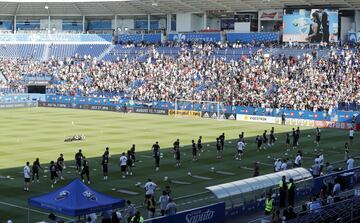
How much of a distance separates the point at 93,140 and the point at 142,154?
832 centimetres

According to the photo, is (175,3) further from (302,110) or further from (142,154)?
(142,154)

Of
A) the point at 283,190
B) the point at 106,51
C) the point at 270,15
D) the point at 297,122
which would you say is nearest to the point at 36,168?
Answer: the point at 283,190

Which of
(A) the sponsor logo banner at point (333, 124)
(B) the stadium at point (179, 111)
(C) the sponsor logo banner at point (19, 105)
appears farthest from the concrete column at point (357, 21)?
(C) the sponsor logo banner at point (19, 105)

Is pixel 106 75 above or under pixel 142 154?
above

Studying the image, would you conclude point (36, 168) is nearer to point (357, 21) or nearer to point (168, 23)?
point (357, 21)

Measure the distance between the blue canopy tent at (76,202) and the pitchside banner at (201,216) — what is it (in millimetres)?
1775

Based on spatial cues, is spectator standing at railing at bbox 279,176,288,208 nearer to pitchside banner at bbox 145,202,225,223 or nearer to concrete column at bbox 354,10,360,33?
pitchside banner at bbox 145,202,225,223

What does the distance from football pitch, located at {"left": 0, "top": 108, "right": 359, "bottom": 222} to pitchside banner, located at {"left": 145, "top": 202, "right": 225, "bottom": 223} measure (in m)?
0.57

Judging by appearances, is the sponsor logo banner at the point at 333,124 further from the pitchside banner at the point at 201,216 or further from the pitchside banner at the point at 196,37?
the pitchside banner at the point at 201,216

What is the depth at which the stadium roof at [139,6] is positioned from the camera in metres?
88.5

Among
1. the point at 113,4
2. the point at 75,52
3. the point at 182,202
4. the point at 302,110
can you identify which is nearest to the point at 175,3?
the point at 113,4

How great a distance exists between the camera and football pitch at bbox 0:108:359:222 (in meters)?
33.2

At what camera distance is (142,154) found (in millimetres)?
44438

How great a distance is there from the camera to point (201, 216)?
25.7 metres
